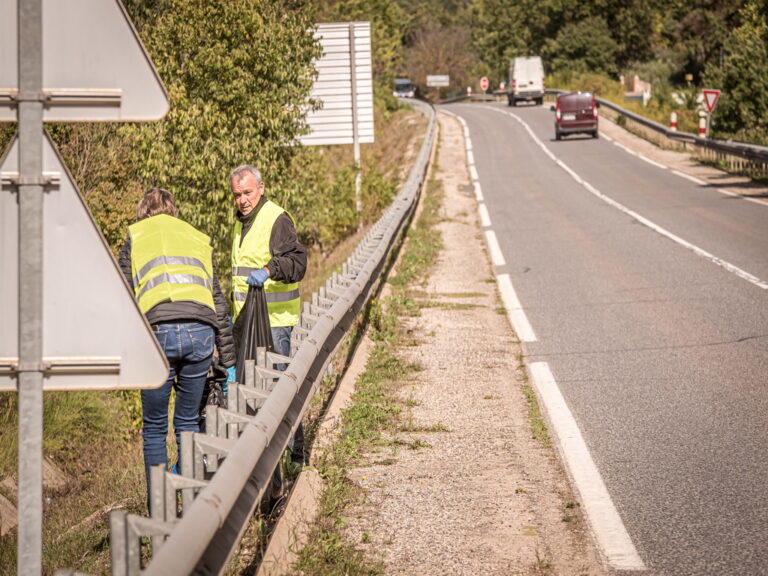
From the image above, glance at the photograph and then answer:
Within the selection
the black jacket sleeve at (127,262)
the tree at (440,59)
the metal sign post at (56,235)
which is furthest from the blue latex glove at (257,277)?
the tree at (440,59)

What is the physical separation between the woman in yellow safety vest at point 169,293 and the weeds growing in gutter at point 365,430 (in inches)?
37.8

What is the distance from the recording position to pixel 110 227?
1328 centimetres

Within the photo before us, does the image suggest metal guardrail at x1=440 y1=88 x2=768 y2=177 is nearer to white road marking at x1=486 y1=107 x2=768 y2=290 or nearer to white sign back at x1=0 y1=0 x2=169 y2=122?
white road marking at x1=486 y1=107 x2=768 y2=290

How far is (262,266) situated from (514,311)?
5.49 metres

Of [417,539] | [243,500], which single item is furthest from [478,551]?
[243,500]

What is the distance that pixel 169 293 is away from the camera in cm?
539

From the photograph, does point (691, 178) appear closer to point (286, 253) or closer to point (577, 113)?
point (577, 113)

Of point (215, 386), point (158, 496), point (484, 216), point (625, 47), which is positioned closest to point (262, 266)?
point (215, 386)

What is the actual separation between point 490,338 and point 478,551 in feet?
17.2

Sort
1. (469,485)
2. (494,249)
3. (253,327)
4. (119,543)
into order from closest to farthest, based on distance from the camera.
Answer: (119,543) → (469,485) → (253,327) → (494,249)

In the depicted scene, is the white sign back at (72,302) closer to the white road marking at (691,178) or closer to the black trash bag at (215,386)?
the black trash bag at (215,386)

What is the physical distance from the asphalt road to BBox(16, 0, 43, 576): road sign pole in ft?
8.88

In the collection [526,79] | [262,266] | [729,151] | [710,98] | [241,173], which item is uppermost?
[526,79]

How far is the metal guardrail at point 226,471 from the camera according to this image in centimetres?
266
